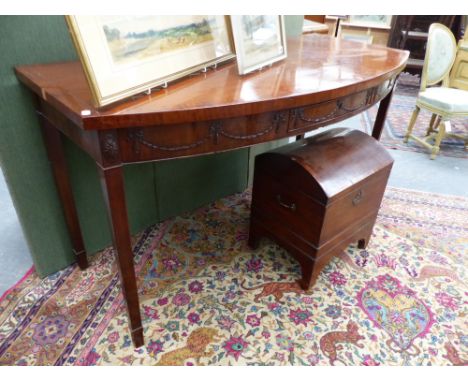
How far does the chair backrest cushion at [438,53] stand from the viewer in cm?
277

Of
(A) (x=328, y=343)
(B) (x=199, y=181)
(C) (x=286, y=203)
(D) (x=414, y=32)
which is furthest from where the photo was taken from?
(D) (x=414, y=32)

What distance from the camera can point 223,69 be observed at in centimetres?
121

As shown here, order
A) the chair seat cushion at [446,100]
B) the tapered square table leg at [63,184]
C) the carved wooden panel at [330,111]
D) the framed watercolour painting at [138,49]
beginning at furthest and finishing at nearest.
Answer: the chair seat cushion at [446,100] → the tapered square table leg at [63,184] → the carved wooden panel at [330,111] → the framed watercolour painting at [138,49]

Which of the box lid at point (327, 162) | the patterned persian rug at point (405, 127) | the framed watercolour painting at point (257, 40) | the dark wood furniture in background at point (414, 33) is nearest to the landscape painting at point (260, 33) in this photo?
the framed watercolour painting at point (257, 40)

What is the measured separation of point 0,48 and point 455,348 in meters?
1.91

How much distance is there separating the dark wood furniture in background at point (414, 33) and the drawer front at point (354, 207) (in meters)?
4.02

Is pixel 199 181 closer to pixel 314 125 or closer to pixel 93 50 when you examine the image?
pixel 314 125

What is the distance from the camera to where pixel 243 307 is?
4.88 ft

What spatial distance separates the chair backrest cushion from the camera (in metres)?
2.77

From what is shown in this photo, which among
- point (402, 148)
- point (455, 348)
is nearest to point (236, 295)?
point (455, 348)

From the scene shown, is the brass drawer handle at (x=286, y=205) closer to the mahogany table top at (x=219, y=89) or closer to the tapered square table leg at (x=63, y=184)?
the mahogany table top at (x=219, y=89)

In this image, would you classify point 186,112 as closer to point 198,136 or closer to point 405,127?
point 198,136

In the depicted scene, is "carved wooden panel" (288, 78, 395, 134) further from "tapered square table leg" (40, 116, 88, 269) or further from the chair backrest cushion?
the chair backrest cushion

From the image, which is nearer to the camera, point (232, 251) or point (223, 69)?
point (223, 69)
